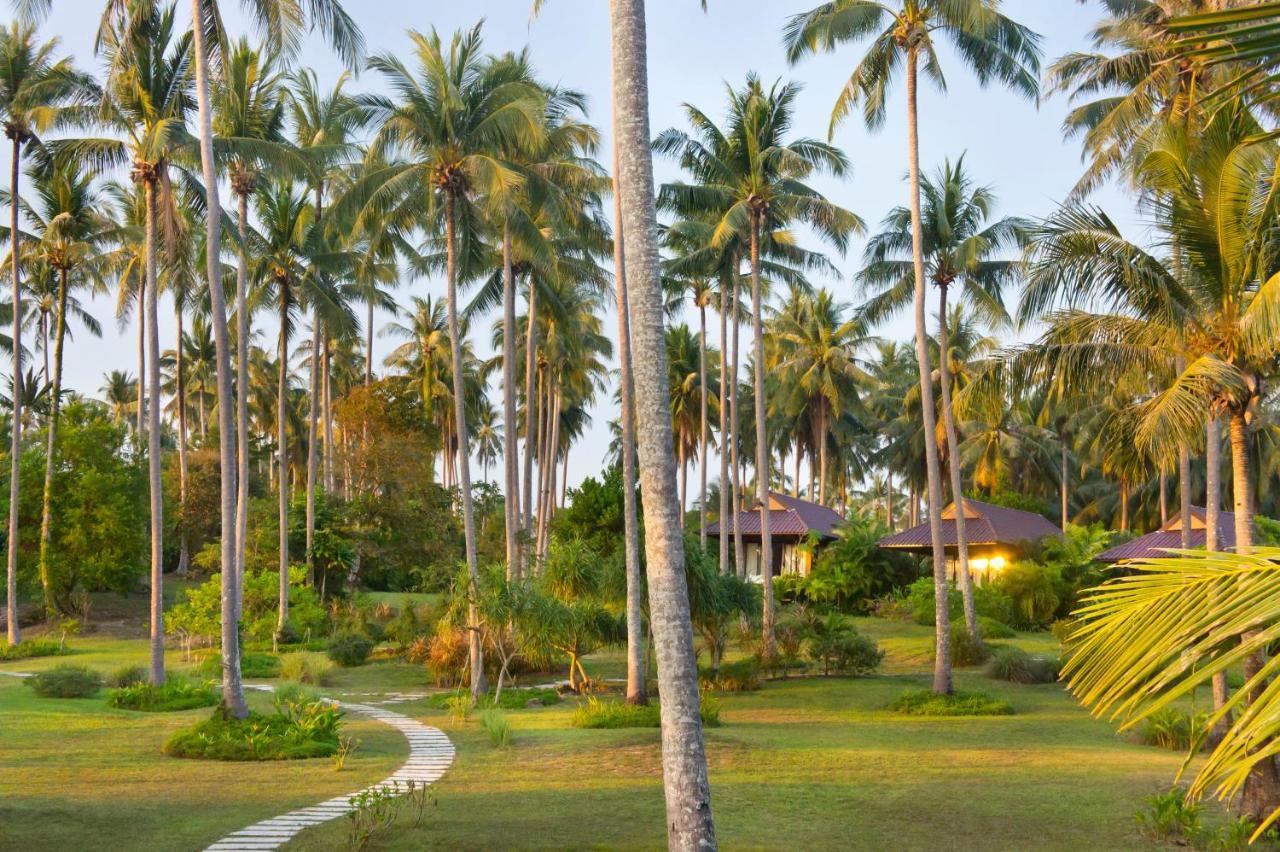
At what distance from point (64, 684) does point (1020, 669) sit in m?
21.5

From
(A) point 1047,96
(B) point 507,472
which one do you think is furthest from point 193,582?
(A) point 1047,96

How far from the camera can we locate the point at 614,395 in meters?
64.8

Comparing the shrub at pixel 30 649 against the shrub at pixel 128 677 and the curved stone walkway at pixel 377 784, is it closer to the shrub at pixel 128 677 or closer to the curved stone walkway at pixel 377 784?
the shrub at pixel 128 677

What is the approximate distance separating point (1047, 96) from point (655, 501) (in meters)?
23.5

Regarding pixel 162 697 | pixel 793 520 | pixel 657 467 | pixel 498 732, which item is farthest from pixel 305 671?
pixel 793 520

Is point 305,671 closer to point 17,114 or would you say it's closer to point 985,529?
point 17,114

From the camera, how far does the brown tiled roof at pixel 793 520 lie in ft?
158

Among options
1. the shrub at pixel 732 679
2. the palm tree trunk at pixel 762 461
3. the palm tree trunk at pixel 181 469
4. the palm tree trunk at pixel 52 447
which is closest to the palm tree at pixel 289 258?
the palm tree trunk at pixel 52 447

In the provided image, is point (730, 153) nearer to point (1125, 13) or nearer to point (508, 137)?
point (508, 137)

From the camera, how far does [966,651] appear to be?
95.8 ft

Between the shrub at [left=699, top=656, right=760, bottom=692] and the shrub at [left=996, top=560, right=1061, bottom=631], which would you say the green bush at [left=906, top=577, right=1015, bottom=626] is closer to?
the shrub at [left=996, top=560, right=1061, bottom=631]

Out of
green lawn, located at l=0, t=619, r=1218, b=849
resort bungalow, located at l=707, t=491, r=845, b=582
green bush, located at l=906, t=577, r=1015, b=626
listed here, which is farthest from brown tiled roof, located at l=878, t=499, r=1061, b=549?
green lawn, located at l=0, t=619, r=1218, b=849

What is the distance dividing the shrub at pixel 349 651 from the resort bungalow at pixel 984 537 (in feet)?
72.6

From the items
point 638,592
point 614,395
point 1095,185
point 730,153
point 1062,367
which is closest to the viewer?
point 1062,367
